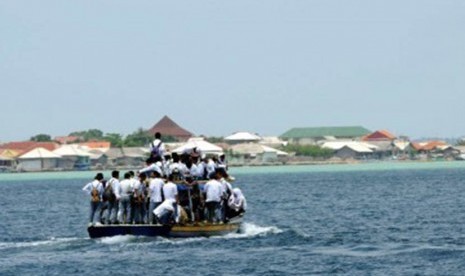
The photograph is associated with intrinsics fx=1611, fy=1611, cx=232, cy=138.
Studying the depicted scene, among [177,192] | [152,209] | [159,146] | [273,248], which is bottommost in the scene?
[273,248]

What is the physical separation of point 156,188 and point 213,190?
2.14m

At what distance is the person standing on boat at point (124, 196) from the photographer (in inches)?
2094

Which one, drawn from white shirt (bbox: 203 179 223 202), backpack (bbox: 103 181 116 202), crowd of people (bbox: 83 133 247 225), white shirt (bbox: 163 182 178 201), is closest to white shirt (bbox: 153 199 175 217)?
white shirt (bbox: 163 182 178 201)

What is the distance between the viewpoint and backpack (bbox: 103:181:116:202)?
2103 inches

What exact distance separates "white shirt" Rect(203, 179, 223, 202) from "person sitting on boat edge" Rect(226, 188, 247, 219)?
1.39 meters

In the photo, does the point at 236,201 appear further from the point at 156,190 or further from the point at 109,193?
the point at 109,193

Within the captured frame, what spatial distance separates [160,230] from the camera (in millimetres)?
52344

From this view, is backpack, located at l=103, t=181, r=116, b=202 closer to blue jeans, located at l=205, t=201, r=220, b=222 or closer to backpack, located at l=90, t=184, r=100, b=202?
backpack, located at l=90, t=184, r=100, b=202

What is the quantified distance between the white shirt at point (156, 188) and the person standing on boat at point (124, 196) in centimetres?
128

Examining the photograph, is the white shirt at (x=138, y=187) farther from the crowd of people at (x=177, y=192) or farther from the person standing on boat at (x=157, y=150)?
the person standing on boat at (x=157, y=150)

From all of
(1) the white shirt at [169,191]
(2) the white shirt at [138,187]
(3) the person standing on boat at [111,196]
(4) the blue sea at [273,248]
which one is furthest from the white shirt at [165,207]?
(3) the person standing on boat at [111,196]

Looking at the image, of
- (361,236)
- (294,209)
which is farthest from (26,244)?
(294,209)

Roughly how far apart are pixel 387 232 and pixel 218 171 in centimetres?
787

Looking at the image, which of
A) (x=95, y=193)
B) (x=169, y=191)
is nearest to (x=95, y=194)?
(x=95, y=193)
